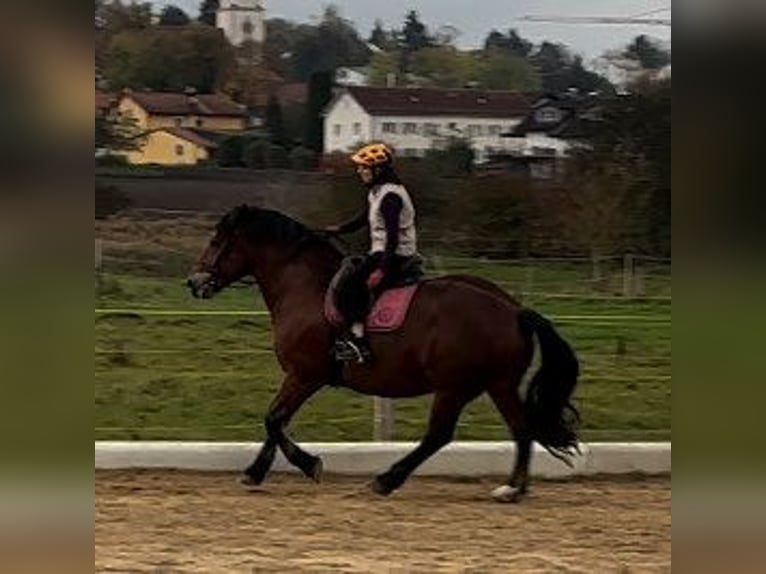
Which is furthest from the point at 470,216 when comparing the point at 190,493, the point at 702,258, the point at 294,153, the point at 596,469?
the point at 702,258

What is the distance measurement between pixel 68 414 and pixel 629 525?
416cm

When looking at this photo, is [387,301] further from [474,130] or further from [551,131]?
[551,131]

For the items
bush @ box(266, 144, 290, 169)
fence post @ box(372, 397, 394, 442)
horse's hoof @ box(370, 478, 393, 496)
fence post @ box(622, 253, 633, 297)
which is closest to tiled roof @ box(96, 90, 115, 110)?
horse's hoof @ box(370, 478, 393, 496)

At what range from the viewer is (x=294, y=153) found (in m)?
7.06

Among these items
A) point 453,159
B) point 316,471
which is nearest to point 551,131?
point 453,159

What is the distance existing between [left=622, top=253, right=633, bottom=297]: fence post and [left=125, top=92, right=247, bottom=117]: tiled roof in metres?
2.17

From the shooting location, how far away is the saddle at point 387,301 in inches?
213

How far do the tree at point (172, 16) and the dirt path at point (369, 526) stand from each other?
6.76 ft

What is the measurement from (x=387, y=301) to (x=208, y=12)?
1.87m

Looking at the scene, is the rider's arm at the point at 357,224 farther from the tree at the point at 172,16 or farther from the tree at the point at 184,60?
the tree at the point at 172,16

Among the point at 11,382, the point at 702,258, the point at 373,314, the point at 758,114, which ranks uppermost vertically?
the point at 758,114

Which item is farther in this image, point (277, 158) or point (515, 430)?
point (277, 158)

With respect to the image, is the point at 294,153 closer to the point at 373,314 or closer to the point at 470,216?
the point at 470,216

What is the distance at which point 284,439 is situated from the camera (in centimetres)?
561
